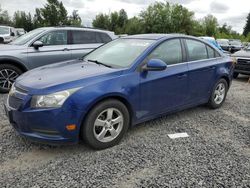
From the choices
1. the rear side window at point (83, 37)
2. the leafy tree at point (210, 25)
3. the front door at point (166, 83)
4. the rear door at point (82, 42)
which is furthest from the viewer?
the leafy tree at point (210, 25)

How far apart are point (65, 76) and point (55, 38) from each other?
11.8ft

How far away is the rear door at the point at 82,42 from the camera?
6566 mm

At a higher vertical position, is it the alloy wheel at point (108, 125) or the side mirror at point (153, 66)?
the side mirror at point (153, 66)

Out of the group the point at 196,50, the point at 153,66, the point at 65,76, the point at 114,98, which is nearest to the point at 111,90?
the point at 114,98

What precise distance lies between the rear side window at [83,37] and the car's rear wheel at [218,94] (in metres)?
Result: 3.78

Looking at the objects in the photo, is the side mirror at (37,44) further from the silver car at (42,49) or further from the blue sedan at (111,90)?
the blue sedan at (111,90)

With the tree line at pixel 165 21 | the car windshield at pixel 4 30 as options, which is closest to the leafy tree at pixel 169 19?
the tree line at pixel 165 21

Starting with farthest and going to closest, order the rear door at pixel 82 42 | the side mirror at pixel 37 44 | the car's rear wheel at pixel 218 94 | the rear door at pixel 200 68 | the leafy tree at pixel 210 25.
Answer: the leafy tree at pixel 210 25 < the rear door at pixel 82 42 < the side mirror at pixel 37 44 < the car's rear wheel at pixel 218 94 < the rear door at pixel 200 68

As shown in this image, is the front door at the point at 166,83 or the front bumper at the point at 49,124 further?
the front door at the point at 166,83

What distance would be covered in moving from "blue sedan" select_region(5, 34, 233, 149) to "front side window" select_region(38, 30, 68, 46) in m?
2.38

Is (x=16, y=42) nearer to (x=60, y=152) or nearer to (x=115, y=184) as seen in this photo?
(x=60, y=152)

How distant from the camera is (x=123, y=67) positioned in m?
3.45

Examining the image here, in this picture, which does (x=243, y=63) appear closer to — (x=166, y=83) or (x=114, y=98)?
(x=166, y=83)

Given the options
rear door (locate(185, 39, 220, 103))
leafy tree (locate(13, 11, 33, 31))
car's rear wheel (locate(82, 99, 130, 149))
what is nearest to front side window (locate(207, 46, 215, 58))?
rear door (locate(185, 39, 220, 103))
